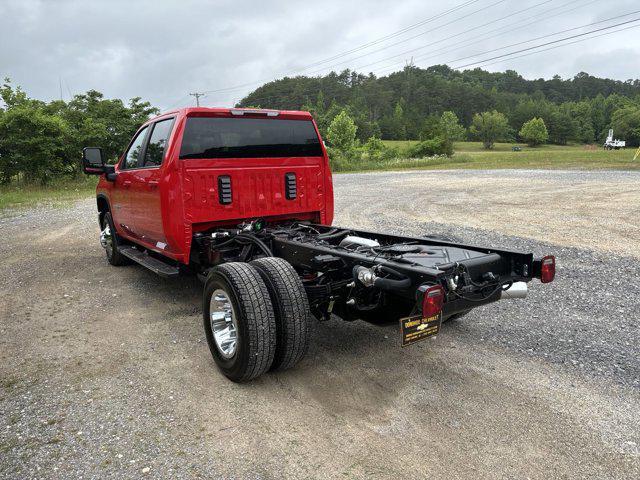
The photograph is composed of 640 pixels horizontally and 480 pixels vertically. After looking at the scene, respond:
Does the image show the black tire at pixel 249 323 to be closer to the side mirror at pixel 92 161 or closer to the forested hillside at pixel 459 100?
the side mirror at pixel 92 161

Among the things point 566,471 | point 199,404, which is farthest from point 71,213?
point 566,471

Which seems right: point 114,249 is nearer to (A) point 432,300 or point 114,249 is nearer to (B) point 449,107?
(A) point 432,300

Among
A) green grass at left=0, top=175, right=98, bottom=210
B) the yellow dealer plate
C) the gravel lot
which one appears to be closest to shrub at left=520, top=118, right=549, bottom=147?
green grass at left=0, top=175, right=98, bottom=210

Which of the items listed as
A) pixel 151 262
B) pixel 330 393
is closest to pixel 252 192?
pixel 151 262

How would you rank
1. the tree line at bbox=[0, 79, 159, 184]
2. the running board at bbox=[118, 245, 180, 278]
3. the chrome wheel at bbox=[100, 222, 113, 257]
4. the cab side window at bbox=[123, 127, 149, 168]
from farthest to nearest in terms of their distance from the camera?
the tree line at bbox=[0, 79, 159, 184], the chrome wheel at bbox=[100, 222, 113, 257], the cab side window at bbox=[123, 127, 149, 168], the running board at bbox=[118, 245, 180, 278]

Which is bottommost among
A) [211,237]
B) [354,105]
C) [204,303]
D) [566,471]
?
[566,471]

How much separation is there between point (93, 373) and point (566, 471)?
328cm

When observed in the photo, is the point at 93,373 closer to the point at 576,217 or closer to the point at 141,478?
the point at 141,478

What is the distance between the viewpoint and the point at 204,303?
382 cm

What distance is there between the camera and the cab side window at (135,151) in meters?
5.70

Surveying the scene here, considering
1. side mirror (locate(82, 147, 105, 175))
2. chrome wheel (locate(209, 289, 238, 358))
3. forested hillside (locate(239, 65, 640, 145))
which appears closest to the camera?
chrome wheel (locate(209, 289, 238, 358))

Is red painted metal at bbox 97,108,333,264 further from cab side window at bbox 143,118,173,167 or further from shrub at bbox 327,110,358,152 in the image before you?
shrub at bbox 327,110,358,152

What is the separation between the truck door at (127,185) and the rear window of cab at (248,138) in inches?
47.6

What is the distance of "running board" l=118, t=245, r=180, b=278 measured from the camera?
16.0 feet
